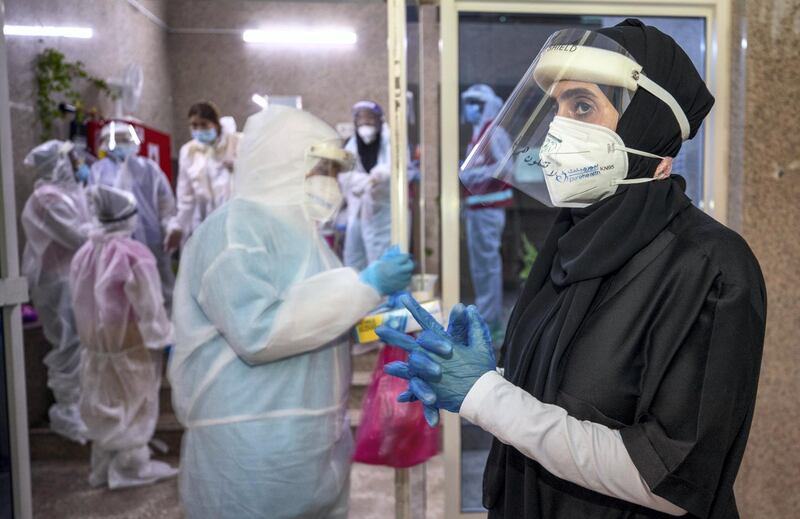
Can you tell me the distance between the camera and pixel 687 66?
1.04 m

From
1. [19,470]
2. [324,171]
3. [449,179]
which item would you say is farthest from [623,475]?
[19,470]

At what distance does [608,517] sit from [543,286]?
0.38 m

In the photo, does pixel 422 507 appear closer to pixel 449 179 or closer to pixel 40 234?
pixel 449 179

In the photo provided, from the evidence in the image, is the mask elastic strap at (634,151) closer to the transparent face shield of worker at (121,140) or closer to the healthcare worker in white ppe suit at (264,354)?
the healthcare worker in white ppe suit at (264,354)

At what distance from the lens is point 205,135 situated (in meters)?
3.75

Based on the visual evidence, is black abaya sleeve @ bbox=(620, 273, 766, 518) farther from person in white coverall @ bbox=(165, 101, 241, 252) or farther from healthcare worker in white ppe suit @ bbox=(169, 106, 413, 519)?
person in white coverall @ bbox=(165, 101, 241, 252)

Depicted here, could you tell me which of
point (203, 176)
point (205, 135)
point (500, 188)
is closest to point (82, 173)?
point (203, 176)

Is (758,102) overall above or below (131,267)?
above

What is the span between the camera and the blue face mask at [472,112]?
3081mm

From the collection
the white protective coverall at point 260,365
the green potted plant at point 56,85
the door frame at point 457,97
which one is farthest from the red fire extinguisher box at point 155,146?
the white protective coverall at point 260,365

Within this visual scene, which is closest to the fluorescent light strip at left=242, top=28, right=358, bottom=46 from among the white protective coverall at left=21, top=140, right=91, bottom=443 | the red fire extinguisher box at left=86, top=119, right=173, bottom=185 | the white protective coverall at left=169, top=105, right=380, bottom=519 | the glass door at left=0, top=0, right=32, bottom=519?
the red fire extinguisher box at left=86, top=119, right=173, bottom=185

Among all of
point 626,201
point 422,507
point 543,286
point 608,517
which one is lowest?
point 422,507

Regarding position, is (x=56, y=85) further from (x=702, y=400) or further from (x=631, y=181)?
(x=702, y=400)

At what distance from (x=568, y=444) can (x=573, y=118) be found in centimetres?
49
